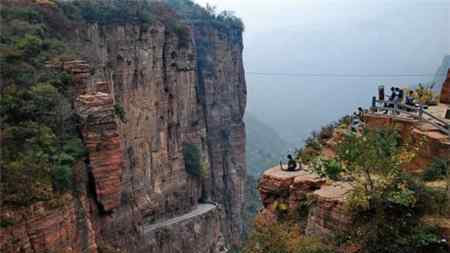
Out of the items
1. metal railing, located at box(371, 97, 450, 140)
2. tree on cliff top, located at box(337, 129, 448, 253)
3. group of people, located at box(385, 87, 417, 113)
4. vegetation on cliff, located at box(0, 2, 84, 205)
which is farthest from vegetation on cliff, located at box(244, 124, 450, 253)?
vegetation on cliff, located at box(0, 2, 84, 205)

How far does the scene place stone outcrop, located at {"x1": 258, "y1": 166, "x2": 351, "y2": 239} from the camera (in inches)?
396

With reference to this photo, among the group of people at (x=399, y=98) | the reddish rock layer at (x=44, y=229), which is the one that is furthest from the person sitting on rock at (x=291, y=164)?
the reddish rock layer at (x=44, y=229)

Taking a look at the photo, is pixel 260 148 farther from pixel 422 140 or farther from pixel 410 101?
pixel 422 140

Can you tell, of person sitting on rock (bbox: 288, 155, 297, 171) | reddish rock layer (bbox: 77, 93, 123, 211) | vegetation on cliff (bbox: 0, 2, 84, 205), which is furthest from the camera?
reddish rock layer (bbox: 77, 93, 123, 211)

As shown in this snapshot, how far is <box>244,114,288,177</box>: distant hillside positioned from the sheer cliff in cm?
4460

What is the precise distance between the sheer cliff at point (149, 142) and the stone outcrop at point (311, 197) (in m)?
5.51

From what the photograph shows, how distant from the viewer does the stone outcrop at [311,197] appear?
10047mm

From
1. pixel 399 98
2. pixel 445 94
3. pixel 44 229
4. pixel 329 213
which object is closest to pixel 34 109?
pixel 44 229

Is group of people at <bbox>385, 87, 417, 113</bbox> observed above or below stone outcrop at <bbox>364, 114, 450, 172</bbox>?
above

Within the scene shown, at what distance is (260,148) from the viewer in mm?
112875

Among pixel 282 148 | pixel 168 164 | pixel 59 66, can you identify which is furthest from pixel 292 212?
pixel 282 148

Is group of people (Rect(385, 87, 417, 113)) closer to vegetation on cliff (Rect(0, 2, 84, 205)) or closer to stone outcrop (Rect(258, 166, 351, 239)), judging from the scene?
stone outcrop (Rect(258, 166, 351, 239))

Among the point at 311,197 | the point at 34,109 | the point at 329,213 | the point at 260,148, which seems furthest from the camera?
the point at 260,148

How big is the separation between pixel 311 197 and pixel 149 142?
22.9m
